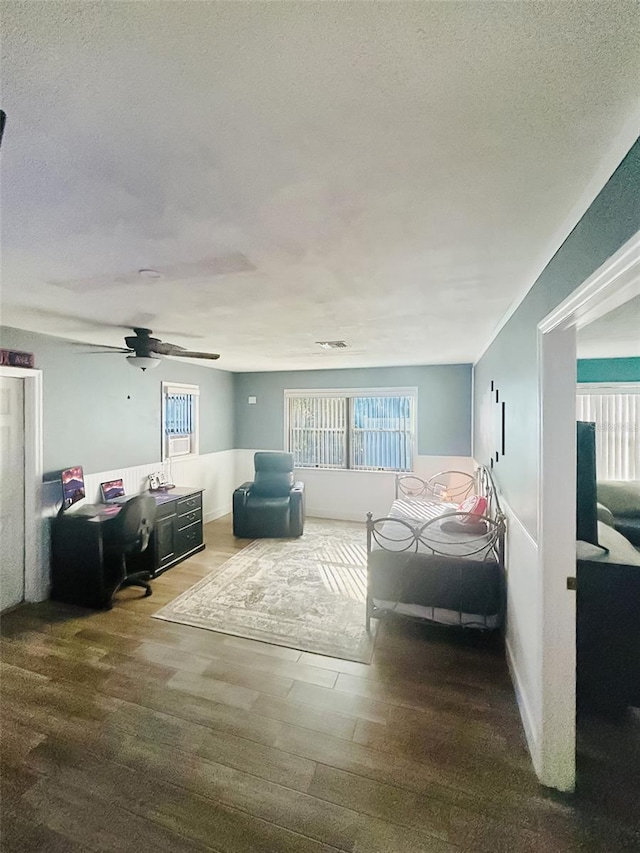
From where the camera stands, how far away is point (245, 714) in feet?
6.88

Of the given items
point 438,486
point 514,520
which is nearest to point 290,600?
point 514,520

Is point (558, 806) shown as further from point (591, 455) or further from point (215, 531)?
point (215, 531)

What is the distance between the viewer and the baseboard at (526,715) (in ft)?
5.78

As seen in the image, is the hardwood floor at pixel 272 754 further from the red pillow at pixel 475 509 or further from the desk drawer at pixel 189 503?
the desk drawer at pixel 189 503

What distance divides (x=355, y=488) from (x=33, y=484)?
425cm

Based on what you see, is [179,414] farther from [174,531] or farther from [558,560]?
[558,560]

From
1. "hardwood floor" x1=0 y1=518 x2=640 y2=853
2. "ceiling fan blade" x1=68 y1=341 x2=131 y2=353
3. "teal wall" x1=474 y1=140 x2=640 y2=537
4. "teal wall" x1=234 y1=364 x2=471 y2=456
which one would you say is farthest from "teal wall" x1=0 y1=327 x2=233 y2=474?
"teal wall" x1=474 y1=140 x2=640 y2=537

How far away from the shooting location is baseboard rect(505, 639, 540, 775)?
5.78 ft

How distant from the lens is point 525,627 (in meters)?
2.08

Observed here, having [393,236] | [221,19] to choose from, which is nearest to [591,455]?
[393,236]

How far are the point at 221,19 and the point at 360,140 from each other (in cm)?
42

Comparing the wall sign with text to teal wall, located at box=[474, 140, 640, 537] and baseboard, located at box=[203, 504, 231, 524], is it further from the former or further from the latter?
teal wall, located at box=[474, 140, 640, 537]

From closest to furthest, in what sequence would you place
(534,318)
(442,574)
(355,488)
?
(534,318), (442,574), (355,488)

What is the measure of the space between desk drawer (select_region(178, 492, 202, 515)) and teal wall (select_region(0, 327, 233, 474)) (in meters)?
0.79
